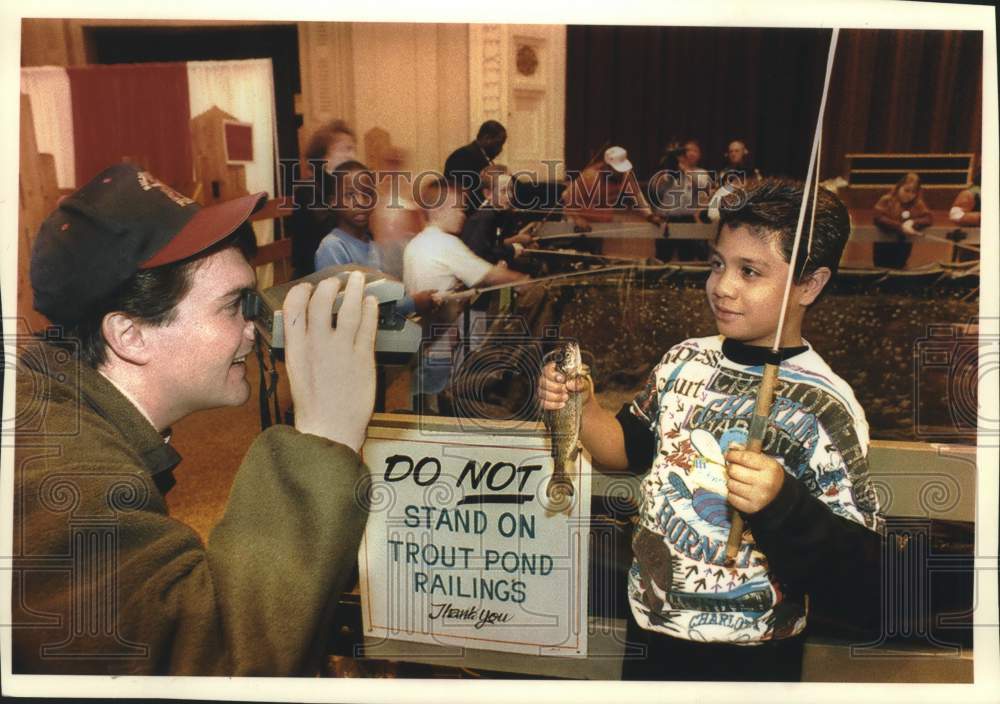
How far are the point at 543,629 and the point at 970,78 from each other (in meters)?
1.01

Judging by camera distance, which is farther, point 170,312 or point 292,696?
point 292,696

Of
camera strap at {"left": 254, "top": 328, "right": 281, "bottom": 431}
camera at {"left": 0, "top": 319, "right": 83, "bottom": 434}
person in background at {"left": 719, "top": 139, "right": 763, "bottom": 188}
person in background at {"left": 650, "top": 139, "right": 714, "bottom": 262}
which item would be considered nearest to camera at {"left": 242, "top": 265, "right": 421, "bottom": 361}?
camera strap at {"left": 254, "top": 328, "right": 281, "bottom": 431}

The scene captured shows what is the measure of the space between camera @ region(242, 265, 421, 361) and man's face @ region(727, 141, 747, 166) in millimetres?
498

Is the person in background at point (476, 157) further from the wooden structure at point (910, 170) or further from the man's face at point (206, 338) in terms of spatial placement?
the wooden structure at point (910, 170)

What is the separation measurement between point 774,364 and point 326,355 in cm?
60

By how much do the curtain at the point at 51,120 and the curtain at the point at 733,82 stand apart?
71 cm

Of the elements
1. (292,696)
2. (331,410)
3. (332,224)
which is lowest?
(292,696)

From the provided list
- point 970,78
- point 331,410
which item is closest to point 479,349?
point 331,410

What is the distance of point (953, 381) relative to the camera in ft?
4.33

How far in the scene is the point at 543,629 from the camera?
1.35 metres

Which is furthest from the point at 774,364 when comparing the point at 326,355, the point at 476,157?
the point at 326,355

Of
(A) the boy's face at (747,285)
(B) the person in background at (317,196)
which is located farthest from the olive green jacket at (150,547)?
(A) the boy's face at (747,285)

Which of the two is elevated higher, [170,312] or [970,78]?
[970,78]

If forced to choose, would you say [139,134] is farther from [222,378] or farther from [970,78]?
[970,78]
